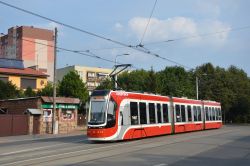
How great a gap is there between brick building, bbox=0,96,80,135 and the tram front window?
1742cm

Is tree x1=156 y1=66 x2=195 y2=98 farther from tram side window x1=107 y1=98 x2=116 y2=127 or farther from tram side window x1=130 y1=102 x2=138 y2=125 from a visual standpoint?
tram side window x1=107 y1=98 x2=116 y2=127

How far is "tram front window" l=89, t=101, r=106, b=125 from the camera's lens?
23234 millimetres

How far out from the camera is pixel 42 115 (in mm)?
41031

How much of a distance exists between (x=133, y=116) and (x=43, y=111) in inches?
716

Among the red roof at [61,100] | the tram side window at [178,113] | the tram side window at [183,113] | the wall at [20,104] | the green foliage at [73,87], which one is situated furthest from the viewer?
the green foliage at [73,87]

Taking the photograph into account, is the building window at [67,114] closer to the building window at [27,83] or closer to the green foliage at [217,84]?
the green foliage at [217,84]

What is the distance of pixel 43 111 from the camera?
41.3 metres

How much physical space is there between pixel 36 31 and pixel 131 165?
382ft

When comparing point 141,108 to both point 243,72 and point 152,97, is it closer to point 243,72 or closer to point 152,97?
point 152,97

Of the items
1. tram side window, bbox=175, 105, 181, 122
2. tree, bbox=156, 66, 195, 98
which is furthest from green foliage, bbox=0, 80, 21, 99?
tram side window, bbox=175, 105, 181, 122

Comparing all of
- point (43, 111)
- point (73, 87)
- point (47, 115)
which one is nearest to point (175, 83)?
point (73, 87)

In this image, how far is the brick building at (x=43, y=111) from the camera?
40.6 metres

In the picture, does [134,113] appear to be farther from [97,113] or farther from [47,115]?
[47,115]

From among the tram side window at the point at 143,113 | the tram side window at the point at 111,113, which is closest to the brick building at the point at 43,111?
the tram side window at the point at 143,113
